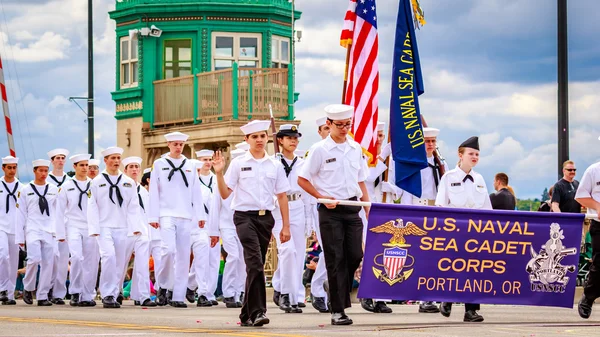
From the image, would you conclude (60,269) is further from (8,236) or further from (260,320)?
(260,320)

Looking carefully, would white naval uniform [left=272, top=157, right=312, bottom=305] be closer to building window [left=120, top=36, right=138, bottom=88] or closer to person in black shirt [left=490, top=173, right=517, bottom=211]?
person in black shirt [left=490, top=173, right=517, bottom=211]

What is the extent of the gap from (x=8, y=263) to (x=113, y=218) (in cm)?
259

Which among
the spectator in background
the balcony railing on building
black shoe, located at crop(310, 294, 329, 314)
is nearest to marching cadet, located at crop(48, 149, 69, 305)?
black shoe, located at crop(310, 294, 329, 314)

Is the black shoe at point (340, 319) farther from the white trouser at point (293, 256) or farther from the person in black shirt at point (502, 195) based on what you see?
the person in black shirt at point (502, 195)

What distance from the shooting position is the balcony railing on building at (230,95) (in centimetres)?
3425

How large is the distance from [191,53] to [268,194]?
22086 millimetres

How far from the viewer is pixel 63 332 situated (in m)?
12.9

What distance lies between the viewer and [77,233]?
2067 centimetres

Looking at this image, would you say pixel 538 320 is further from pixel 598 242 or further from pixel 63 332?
pixel 63 332

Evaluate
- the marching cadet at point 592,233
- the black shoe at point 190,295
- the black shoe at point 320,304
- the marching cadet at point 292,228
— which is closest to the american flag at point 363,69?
the marching cadet at point 292,228

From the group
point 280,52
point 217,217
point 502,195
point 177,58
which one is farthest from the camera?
point 280,52

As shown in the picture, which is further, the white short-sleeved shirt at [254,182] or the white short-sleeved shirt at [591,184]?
the white short-sleeved shirt at [591,184]

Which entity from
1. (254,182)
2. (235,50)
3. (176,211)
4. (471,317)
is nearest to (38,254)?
(176,211)

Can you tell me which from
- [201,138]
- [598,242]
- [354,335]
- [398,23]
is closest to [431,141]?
[398,23]
